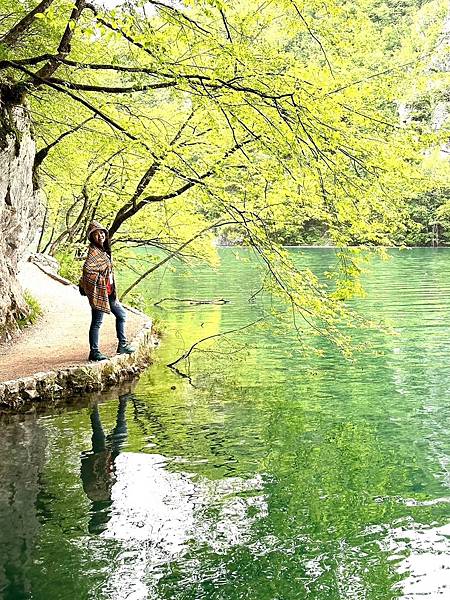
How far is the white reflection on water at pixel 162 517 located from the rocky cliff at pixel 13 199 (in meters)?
6.13

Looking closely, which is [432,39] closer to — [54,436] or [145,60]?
[145,60]

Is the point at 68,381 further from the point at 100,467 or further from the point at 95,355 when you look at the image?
the point at 100,467

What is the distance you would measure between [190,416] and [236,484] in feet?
8.55

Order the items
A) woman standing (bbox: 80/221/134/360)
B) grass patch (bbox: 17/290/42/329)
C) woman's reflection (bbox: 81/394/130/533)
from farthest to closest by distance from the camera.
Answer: grass patch (bbox: 17/290/42/329) → woman standing (bbox: 80/221/134/360) → woman's reflection (bbox: 81/394/130/533)

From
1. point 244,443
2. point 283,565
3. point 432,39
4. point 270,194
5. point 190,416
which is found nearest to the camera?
point 283,565

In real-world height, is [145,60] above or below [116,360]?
above

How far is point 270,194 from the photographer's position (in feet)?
43.6

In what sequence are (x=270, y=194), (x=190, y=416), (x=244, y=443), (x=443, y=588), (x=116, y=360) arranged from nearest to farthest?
(x=443, y=588), (x=244, y=443), (x=190, y=416), (x=116, y=360), (x=270, y=194)

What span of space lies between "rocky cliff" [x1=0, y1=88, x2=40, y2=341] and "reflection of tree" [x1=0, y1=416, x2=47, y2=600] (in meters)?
4.07

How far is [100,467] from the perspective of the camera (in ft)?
24.3

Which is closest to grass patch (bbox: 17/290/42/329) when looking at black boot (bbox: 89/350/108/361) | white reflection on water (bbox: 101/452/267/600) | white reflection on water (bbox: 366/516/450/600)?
black boot (bbox: 89/350/108/361)

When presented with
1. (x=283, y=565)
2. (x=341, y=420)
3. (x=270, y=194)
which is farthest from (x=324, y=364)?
(x=283, y=565)

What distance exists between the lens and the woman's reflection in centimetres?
620

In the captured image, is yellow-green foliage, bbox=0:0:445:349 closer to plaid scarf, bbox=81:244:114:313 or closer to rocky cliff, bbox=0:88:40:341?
rocky cliff, bbox=0:88:40:341
